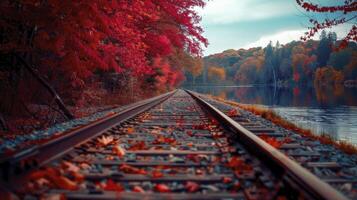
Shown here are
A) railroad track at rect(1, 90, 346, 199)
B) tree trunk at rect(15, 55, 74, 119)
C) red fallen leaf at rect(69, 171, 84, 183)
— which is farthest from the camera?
tree trunk at rect(15, 55, 74, 119)

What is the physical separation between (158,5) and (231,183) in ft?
51.3

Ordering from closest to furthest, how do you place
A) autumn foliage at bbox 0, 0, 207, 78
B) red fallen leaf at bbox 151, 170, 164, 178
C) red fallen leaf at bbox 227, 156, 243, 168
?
red fallen leaf at bbox 151, 170, 164, 178
red fallen leaf at bbox 227, 156, 243, 168
autumn foliage at bbox 0, 0, 207, 78

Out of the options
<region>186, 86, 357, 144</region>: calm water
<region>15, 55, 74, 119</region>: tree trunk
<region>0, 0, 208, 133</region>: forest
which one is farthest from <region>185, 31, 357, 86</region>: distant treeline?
<region>15, 55, 74, 119</region>: tree trunk

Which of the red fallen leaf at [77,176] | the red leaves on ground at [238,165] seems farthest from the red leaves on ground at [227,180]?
the red fallen leaf at [77,176]

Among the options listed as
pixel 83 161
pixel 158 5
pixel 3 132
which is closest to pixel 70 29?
pixel 3 132

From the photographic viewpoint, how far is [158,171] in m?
3.76

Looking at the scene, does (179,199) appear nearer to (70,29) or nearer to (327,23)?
(70,29)

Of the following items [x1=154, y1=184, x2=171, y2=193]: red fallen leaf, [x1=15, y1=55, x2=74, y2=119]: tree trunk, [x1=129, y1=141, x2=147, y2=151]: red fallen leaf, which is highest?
[x1=15, y1=55, x2=74, y2=119]: tree trunk

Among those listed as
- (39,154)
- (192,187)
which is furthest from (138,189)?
(39,154)

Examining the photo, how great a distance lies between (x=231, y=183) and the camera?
332 centimetres

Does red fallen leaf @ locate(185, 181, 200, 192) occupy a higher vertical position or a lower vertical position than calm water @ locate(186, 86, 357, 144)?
higher

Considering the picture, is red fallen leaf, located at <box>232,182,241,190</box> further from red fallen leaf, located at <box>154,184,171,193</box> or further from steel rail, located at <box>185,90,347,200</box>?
red fallen leaf, located at <box>154,184,171,193</box>

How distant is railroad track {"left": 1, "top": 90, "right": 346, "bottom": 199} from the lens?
9.61 feet

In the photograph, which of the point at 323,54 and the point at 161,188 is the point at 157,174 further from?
the point at 323,54
